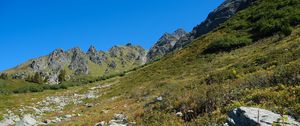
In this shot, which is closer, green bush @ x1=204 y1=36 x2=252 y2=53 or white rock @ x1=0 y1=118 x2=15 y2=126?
white rock @ x1=0 y1=118 x2=15 y2=126

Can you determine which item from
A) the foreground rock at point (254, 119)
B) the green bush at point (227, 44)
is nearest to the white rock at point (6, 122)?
the foreground rock at point (254, 119)

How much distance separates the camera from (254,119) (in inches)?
261

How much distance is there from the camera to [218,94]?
11133 millimetres

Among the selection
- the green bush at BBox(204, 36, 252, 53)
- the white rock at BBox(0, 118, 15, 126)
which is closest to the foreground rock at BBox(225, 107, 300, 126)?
the white rock at BBox(0, 118, 15, 126)

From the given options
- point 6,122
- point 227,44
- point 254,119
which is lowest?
point 254,119

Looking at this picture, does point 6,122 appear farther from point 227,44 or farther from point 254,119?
point 227,44

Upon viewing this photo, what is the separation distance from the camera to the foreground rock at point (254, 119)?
6.49 m

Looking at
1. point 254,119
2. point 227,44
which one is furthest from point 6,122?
point 227,44

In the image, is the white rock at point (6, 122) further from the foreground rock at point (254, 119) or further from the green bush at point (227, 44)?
the green bush at point (227, 44)

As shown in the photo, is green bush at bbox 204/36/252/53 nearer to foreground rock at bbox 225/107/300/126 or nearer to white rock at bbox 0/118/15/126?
white rock at bbox 0/118/15/126

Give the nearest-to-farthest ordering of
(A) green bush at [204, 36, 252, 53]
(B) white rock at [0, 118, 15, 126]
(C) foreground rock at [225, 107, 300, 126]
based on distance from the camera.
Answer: (C) foreground rock at [225, 107, 300, 126] → (B) white rock at [0, 118, 15, 126] → (A) green bush at [204, 36, 252, 53]

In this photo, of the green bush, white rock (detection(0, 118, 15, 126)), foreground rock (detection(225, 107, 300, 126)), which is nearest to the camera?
foreground rock (detection(225, 107, 300, 126))

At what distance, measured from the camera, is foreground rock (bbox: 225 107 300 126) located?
6.49m

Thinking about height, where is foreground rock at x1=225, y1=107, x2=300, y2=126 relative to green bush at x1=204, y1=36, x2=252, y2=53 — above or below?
below
